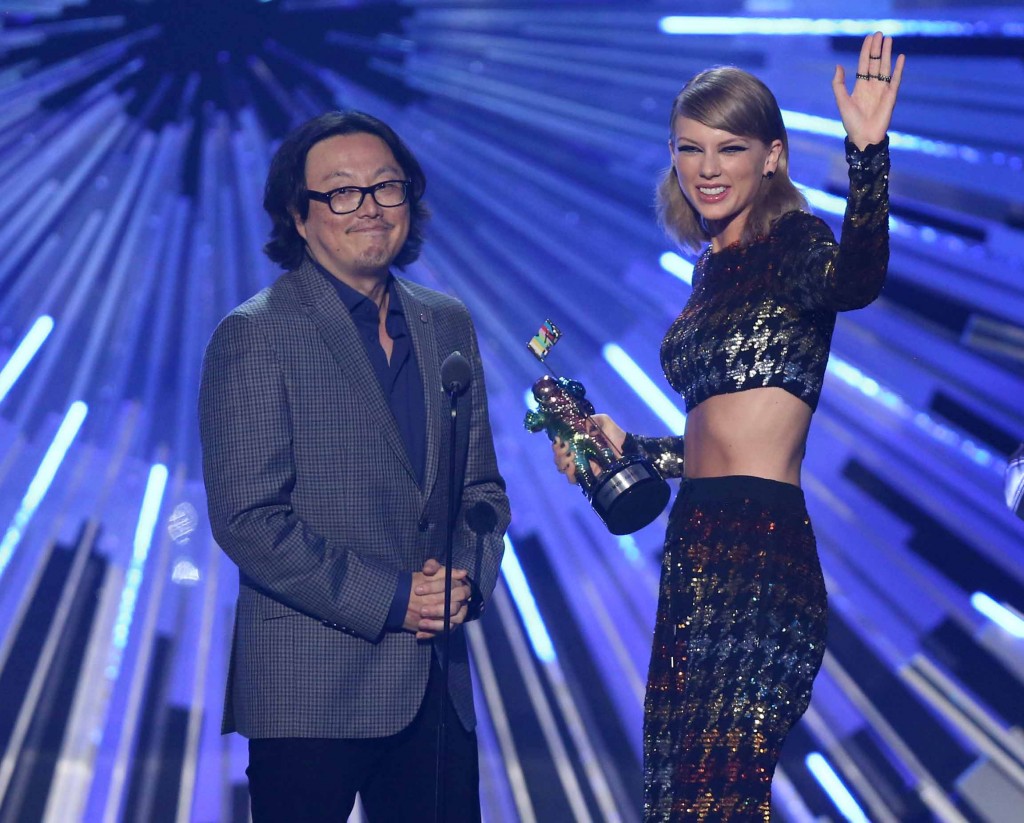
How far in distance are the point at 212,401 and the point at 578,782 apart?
196cm

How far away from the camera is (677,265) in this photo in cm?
348

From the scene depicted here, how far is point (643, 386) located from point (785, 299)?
1.64 m

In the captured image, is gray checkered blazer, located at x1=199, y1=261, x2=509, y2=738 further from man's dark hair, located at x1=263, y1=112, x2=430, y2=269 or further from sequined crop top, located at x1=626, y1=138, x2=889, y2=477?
sequined crop top, located at x1=626, y1=138, x2=889, y2=477

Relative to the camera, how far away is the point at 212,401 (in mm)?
1957

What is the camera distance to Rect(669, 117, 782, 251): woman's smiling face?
6.35ft

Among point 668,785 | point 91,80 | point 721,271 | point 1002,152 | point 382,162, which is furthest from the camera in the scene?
point 91,80

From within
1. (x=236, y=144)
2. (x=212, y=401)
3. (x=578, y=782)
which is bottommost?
(x=212, y=401)

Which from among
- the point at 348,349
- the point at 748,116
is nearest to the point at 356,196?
the point at 348,349

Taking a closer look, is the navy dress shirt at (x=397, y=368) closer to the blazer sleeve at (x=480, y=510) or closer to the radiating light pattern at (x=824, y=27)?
the blazer sleeve at (x=480, y=510)

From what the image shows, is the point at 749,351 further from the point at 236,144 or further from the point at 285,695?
the point at 236,144

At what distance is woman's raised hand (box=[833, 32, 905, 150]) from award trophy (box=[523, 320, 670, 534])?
2.03ft

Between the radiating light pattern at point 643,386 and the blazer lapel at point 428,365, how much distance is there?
4.56ft

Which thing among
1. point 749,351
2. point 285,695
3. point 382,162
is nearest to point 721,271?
point 749,351

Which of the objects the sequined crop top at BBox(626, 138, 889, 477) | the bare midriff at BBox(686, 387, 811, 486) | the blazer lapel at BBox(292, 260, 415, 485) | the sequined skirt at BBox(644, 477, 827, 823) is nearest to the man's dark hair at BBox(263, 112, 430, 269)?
the blazer lapel at BBox(292, 260, 415, 485)
